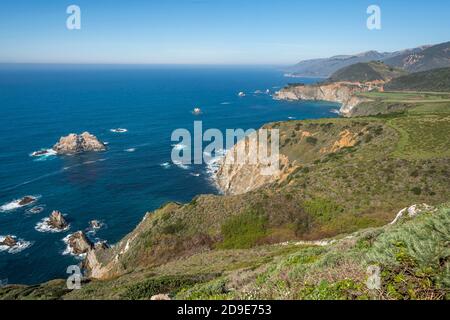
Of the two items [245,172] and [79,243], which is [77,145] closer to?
[245,172]

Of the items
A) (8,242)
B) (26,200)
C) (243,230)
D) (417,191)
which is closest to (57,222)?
(8,242)

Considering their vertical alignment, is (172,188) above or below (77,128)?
below

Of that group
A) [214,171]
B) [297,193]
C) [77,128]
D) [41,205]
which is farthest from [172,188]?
[77,128]

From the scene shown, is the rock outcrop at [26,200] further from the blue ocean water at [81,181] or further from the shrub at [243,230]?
the shrub at [243,230]

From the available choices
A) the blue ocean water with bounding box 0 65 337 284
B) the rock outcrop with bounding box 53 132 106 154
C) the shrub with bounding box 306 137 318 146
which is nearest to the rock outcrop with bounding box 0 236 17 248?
the blue ocean water with bounding box 0 65 337 284
